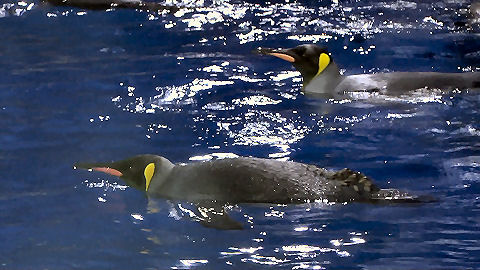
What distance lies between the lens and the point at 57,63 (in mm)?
7086

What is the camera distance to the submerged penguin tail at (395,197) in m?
3.99

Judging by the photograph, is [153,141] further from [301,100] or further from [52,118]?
[301,100]

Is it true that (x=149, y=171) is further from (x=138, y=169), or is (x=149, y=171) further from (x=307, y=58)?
(x=307, y=58)

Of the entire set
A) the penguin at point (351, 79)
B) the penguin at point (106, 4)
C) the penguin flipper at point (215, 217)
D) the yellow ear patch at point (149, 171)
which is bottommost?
the penguin flipper at point (215, 217)

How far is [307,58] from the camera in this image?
641 centimetres

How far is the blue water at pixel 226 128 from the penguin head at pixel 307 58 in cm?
16

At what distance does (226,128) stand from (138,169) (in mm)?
1211

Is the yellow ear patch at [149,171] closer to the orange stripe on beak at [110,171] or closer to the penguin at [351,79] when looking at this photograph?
Result: the orange stripe on beak at [110,171]

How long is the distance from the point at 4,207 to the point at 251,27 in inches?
176

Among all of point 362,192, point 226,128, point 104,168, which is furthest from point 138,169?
point 226,128

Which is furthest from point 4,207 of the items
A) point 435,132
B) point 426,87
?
point 426,87

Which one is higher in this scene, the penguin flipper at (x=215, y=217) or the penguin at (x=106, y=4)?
the penguin at (x=106, y=4)

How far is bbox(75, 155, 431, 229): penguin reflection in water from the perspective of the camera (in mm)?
4012

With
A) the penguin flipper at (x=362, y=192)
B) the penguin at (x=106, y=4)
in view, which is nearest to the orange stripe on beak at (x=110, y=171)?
the penguin flipper at (x=362, y=192)
